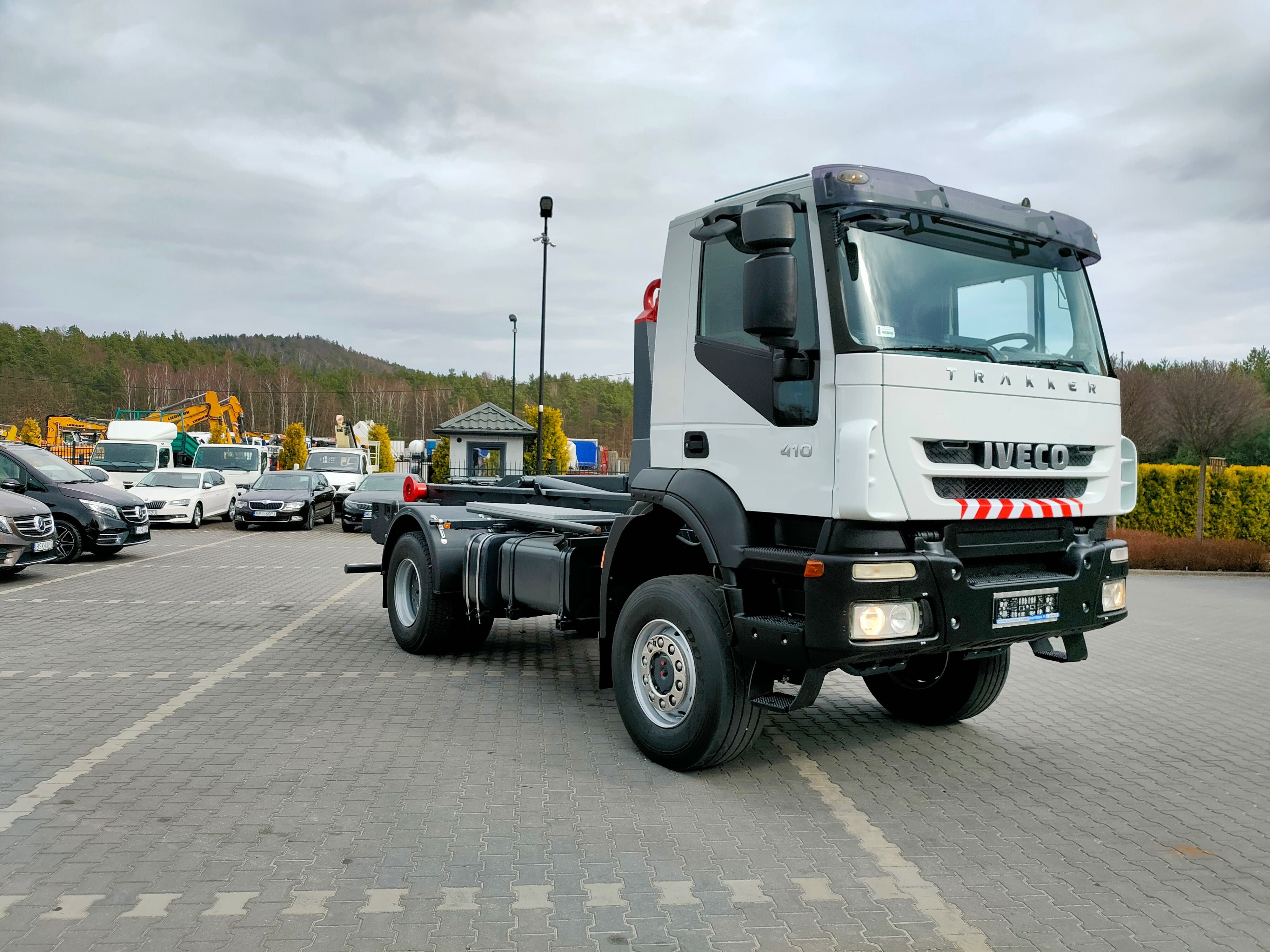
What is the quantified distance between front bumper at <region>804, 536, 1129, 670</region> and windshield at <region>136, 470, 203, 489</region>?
22618mm

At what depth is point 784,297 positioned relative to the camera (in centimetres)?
430

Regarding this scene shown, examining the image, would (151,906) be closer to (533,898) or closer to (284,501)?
(533,898)

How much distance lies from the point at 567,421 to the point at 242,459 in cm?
7397

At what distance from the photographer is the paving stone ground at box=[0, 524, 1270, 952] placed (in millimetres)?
3410

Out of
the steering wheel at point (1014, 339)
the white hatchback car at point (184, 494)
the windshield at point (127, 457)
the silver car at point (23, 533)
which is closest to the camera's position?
the steering wheel at point (1014, 339)

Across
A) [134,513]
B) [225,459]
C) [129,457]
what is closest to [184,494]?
[129,457]

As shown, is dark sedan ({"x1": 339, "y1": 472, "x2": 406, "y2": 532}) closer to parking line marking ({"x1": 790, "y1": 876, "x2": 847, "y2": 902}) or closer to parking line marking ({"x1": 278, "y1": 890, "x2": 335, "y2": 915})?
parking line marking ({"x1": 278, "y1": 890, "x2": 335, "y2": 915})

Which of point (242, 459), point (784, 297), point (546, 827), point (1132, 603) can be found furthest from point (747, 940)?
point (242, 459)

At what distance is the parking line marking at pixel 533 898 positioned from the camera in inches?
138

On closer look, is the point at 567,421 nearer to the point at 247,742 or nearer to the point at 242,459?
the point at 242,459

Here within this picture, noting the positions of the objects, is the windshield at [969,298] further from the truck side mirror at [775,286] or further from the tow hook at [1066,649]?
the tow hook at [1066,649]

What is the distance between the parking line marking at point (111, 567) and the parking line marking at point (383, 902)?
9.08 metres

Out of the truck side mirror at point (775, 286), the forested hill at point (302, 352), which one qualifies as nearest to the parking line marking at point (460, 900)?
the truck side mirror at point (775, 286)

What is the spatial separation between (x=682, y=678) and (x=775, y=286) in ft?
6.76
